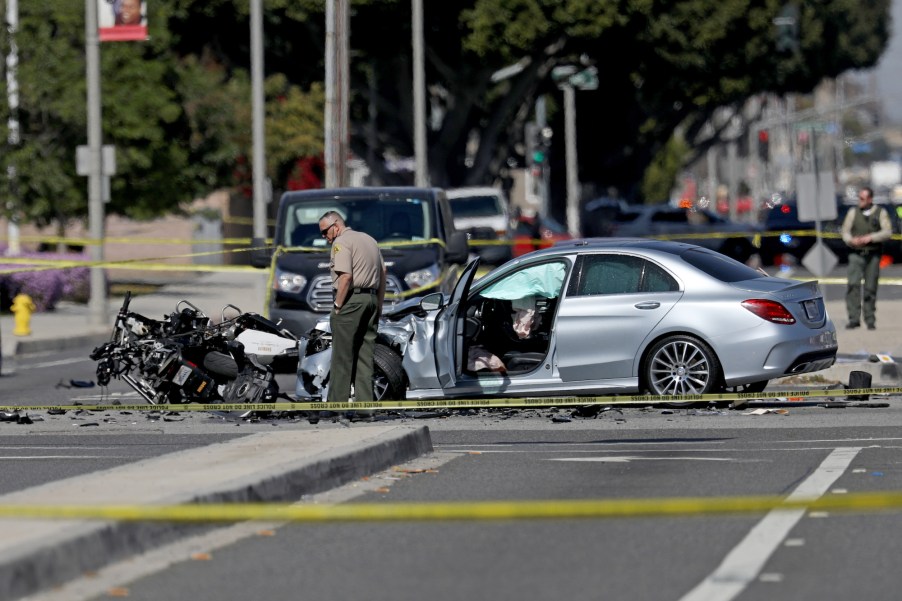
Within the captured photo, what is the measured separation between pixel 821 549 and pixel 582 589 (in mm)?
1346

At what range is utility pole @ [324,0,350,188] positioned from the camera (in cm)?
2875

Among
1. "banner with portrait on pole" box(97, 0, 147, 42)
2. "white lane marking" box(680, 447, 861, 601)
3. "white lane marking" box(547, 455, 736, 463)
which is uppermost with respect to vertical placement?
"banner with portrait on pole" box(97, 0, 147, 42)

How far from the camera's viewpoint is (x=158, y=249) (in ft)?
161

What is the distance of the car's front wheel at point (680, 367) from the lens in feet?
47.7

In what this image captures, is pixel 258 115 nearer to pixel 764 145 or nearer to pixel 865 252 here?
pixel 865 252

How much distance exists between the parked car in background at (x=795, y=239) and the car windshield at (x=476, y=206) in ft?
20.4

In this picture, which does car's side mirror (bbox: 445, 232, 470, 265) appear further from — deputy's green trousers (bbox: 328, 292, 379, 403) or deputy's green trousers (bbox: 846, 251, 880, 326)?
deputy's green trousers (bbox: 846, 251, 880, 326)

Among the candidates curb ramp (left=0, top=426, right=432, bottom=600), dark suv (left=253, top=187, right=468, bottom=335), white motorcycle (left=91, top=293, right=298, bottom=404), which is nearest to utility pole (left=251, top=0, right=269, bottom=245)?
dark suv (left=253, top=187, right=468, bottom=335)

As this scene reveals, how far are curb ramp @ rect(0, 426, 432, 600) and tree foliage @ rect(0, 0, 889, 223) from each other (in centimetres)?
2480

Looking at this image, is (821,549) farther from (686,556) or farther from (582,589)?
(582,589)

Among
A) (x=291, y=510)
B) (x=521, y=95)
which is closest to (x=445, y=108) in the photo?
(x=521, y=95)

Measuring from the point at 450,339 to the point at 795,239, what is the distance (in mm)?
29153

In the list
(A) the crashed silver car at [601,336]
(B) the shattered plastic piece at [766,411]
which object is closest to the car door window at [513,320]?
(A) the crashed silver car at [601,336]

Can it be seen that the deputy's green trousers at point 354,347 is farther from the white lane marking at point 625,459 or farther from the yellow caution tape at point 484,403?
the white lane marking at point 625,459
